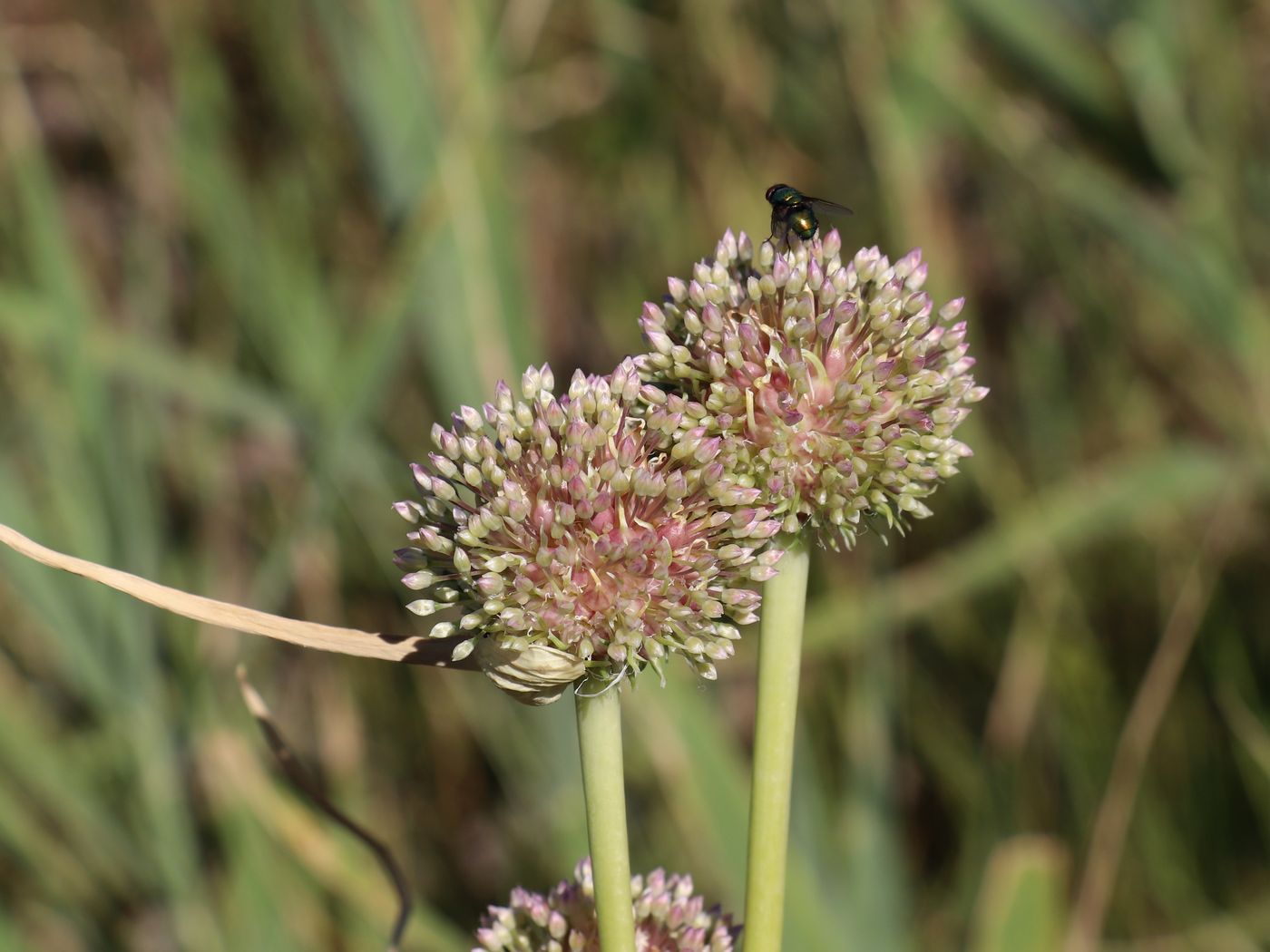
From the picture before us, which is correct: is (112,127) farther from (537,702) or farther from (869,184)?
(537,702)

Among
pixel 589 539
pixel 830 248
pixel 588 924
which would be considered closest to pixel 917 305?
pixel 830 248

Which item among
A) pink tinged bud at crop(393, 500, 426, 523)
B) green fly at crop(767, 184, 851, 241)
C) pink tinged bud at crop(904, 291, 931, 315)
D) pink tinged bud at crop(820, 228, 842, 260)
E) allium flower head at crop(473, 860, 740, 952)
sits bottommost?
allium flower head at crop(473, 860, 740, 952)

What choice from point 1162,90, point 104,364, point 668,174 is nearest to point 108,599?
point 104,364

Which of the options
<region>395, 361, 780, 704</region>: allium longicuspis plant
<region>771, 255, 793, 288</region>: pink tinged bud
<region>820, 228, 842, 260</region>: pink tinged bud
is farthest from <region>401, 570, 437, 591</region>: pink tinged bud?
<region>820, 228, 842, 260</region>: pink tinged bud

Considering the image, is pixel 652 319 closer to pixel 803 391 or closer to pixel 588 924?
pixel 803 391

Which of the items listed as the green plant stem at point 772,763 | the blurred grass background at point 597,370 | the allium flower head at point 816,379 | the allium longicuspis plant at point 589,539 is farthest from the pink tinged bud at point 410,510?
the blurred grass background at point 597,370

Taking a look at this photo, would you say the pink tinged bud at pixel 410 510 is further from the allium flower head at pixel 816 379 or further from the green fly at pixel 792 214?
the green fly at pixel 792 214

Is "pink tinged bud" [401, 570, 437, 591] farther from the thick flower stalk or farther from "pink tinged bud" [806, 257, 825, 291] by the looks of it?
"pink tinged bud" [806, 257, 825, 291]
